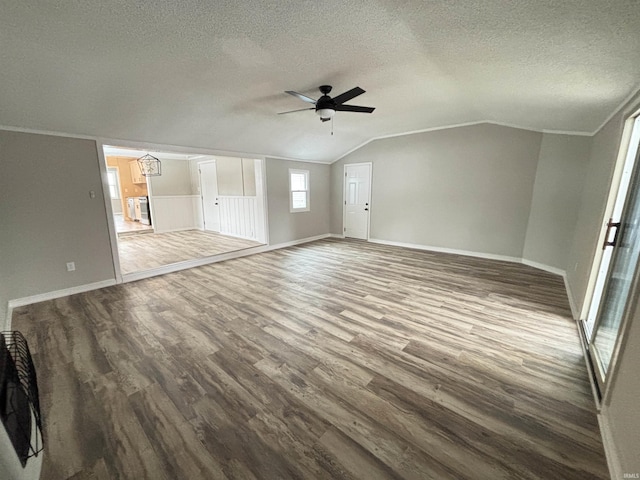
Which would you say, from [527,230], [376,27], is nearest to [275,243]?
[376,27]

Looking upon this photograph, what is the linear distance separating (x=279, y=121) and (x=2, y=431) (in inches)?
175

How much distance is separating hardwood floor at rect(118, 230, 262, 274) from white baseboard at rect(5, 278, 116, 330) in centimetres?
43

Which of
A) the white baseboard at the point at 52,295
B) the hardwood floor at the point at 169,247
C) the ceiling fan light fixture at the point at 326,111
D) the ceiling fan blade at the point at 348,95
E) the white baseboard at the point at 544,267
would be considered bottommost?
the white baseboard at the point at 52,295

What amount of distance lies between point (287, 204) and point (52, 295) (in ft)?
14.5

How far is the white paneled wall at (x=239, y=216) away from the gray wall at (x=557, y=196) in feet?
19.6

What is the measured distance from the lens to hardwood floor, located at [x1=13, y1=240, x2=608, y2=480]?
4.44 ft

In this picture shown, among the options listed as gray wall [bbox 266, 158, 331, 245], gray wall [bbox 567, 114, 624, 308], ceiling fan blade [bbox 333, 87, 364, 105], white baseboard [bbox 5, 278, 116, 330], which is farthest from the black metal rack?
gray wall [bbox 266, 158, 331, 245]

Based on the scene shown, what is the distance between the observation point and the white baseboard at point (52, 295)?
3107 millimetres

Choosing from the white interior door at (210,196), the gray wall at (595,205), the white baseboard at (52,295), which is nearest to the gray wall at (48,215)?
the white baseboard at (52,295)

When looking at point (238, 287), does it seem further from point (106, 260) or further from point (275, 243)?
point (275, 243)

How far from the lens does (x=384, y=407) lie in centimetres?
168

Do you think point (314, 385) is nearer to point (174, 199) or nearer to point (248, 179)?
point (248, 179)

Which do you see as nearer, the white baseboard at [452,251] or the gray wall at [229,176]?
the white baseboard at [452,251]

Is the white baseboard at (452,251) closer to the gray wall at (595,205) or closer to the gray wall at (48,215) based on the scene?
the gray wall at (595,205)
